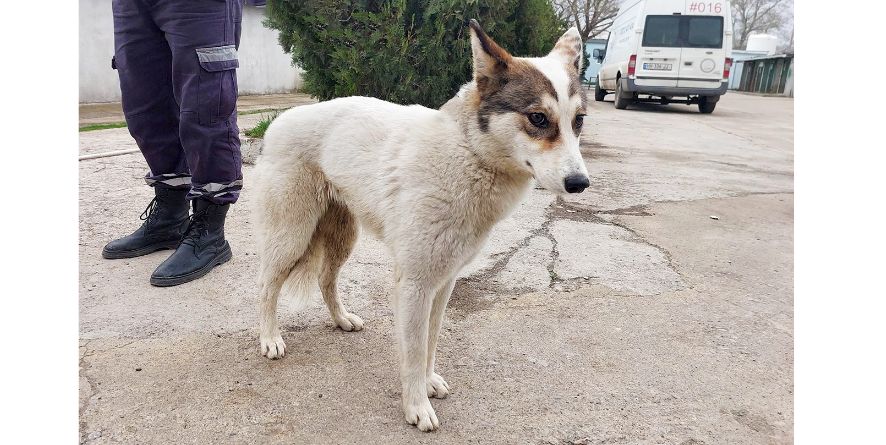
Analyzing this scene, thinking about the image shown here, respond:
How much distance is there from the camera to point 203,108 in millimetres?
2857

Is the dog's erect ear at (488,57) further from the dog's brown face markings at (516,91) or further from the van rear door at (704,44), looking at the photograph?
the van rear door at (704,44)

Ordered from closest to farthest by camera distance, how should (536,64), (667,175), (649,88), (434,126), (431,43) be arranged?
(536,64) → (434,126) → (431,43) → (667,175) → (649,88)

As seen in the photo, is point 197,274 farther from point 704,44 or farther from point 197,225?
point 704,44

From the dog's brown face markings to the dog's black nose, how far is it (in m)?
0.15

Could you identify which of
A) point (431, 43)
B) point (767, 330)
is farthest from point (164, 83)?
point (767, 330)

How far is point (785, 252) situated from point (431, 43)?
147 inches

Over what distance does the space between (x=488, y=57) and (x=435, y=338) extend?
1.14m

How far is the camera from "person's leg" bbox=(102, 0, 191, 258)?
117 inches

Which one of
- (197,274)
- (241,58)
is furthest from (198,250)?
(241,58)

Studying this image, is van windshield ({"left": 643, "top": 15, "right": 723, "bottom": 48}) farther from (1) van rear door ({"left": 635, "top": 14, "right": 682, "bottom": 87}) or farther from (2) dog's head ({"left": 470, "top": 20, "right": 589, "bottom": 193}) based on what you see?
(2) dog's head ({"left": 470, "top": 20, "right": 589, "bottom": 193})

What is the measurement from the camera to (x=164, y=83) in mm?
3121

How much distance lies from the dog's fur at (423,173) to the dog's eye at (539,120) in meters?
0.02

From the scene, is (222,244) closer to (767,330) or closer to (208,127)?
(208,127)

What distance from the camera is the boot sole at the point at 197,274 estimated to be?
292 centimetres
